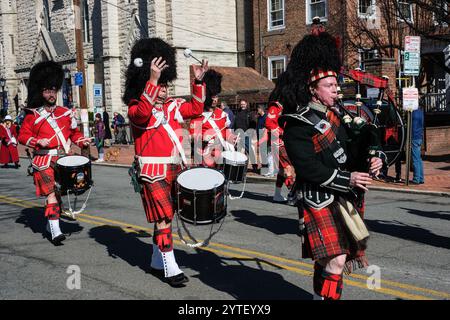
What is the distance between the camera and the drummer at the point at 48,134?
7758mm

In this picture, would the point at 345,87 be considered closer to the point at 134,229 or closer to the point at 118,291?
the point at 134,229

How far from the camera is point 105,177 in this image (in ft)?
55.1

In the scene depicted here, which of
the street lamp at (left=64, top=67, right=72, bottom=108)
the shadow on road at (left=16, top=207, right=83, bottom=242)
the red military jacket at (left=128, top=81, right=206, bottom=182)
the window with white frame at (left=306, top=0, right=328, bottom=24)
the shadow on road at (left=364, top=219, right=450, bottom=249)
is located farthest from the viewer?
the street lamp at (left=64, top=67, right=72, bottom=108)

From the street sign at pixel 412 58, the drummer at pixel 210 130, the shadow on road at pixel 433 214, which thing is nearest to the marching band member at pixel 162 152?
the drummer at pixel 210 130

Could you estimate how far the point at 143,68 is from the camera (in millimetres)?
5934

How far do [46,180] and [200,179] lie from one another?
321cm

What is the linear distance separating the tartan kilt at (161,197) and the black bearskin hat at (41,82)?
10.2 ft

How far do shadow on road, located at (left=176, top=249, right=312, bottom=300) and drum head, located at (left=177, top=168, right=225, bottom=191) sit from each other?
105 centimetres

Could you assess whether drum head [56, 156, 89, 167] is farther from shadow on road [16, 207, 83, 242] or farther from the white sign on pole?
the white sign on pole

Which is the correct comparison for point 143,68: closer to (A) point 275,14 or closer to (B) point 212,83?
(B) point 212,83

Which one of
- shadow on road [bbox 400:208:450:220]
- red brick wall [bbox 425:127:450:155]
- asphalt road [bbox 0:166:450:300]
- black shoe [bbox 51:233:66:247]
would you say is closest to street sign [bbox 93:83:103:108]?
red brick wall [bbox 425:127:450:155]

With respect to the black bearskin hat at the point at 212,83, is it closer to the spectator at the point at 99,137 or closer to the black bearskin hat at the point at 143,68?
the black bearskin hat at the point at 143,68

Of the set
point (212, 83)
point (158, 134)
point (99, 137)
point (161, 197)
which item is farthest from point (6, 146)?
point (161, 197)

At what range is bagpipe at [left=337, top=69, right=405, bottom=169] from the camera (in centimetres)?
401
